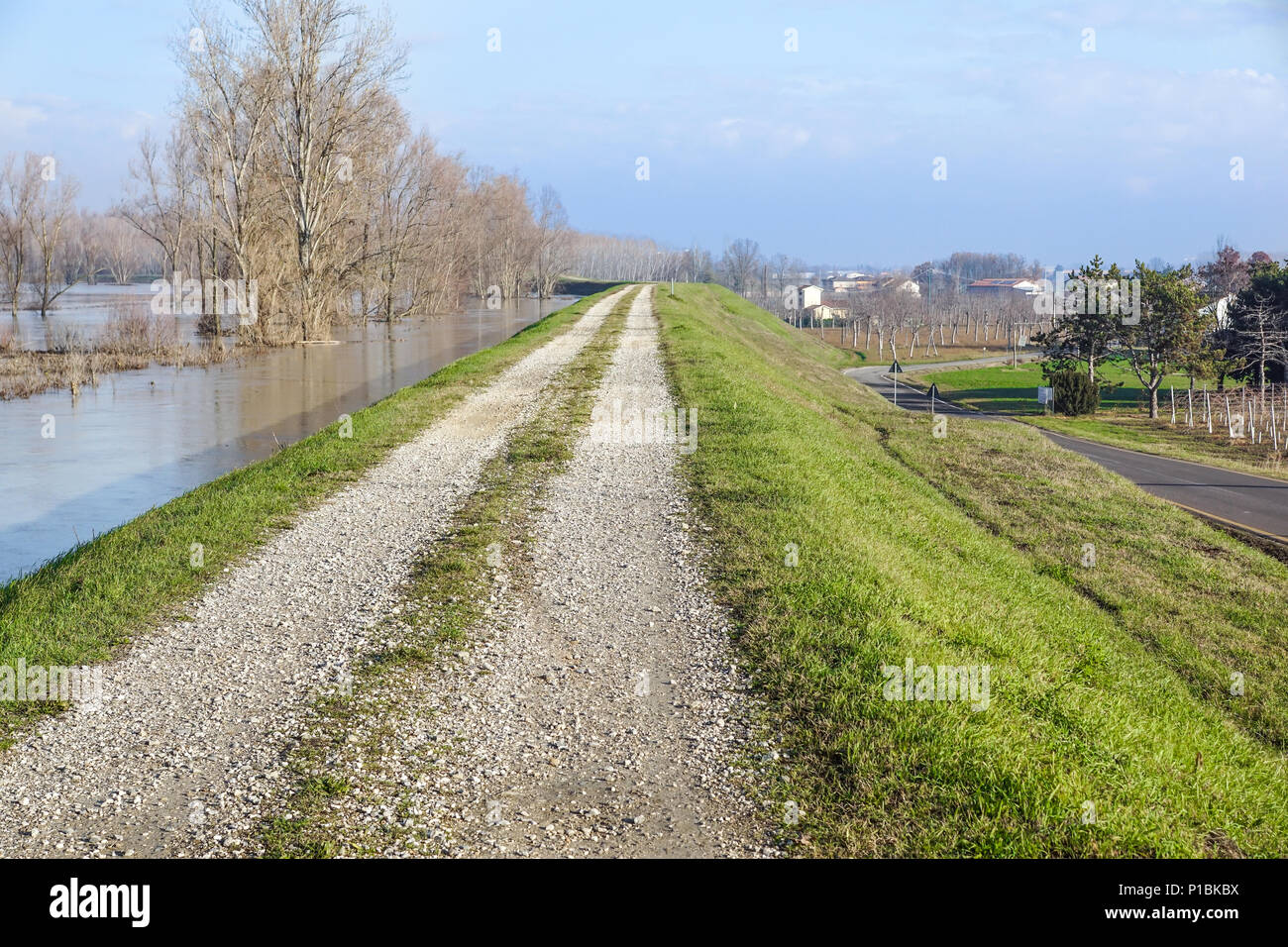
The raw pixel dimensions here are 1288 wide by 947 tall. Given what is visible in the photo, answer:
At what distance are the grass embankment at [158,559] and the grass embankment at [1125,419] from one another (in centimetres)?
2814

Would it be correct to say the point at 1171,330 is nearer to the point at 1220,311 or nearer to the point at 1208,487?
the point at 1220,311

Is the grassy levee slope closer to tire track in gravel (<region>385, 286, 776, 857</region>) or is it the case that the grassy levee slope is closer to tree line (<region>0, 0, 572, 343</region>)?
tire track in gravel (<region>385, 286, 776, 857</region>)

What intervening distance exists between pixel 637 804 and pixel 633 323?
33.5m

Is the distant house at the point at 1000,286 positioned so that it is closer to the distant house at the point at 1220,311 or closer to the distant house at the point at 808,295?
the distant house at the point at 808,295

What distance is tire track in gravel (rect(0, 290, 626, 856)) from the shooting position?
4.73 m

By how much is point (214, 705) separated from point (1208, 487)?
26.9m

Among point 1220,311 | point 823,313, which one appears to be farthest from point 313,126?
point 823,313

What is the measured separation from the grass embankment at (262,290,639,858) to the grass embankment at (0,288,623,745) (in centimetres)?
189

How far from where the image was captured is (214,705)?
19.7ft

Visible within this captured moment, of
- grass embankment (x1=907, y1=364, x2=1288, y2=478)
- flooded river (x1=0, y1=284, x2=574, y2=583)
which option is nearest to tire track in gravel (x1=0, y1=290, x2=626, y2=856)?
flooded river (x1=0, y1=284, x2=574, y2=583)

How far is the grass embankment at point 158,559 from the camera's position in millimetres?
7031

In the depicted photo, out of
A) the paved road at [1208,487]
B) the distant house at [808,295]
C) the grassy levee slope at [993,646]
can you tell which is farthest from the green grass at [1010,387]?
the distant house at [808,295]

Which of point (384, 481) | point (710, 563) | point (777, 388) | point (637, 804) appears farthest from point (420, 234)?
point (637, 804)

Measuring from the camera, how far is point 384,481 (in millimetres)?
12359
